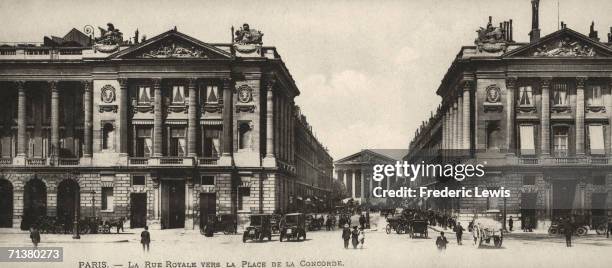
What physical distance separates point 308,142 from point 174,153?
32.0m

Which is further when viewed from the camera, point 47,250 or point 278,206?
point 278,206

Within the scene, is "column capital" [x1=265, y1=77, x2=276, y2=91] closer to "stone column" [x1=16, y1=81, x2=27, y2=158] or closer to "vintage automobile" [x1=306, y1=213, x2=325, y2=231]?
"vintage automobile" [x1=306, y1=213, x2=325, y2=231]

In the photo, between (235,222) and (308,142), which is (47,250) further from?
(308,142)

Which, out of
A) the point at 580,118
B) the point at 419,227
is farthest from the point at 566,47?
→ the point at 419,227

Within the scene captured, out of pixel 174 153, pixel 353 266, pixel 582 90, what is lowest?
pixel 353 266

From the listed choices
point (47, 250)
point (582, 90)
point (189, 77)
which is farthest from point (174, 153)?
point (582, 90)

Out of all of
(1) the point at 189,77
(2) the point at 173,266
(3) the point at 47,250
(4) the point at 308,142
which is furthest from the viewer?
(4) the point at 308,142

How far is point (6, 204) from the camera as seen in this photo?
4950 cm

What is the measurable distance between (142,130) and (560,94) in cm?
2888

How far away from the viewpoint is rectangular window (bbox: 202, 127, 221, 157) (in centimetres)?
5034

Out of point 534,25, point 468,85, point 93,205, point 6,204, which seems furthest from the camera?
point 468,85

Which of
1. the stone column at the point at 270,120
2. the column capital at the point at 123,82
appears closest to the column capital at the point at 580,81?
the stone column at the point at 270,120

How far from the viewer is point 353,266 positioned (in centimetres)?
3128

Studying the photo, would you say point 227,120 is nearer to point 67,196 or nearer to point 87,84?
point 87,84
